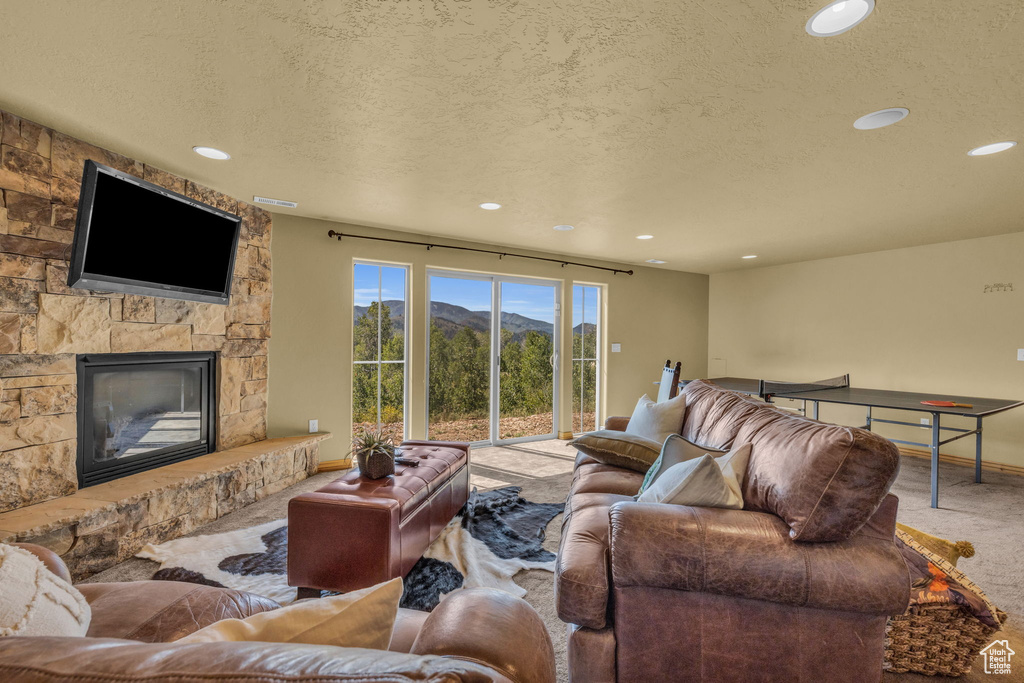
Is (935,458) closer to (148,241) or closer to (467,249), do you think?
(467,249)

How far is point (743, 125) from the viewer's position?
2299 mm

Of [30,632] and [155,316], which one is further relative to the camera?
[155,316]

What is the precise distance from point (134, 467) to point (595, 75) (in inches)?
132

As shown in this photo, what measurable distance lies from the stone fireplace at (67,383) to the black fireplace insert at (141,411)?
1cm

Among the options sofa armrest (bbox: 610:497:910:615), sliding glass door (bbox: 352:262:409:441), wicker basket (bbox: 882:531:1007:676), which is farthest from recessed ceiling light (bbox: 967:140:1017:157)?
sliding glass door (bbox: 352:262:409:441)

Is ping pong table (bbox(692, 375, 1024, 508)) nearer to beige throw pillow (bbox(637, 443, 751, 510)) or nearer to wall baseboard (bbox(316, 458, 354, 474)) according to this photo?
beige throw pillow (bbox(637, 443, 751, 510))

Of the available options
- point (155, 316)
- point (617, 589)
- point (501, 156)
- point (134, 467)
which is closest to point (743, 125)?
point (501, 156)

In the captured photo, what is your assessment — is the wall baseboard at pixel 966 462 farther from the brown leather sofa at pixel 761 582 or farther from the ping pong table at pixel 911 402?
the brown leather sofa at pixel 761 582

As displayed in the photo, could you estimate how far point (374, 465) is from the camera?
2498 mm

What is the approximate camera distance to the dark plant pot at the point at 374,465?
98.3 inches

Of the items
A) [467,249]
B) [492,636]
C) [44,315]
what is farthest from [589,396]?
[492,636]

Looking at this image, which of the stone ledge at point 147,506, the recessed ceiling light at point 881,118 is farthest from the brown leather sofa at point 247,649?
the recessed ceiling light at point 881,118

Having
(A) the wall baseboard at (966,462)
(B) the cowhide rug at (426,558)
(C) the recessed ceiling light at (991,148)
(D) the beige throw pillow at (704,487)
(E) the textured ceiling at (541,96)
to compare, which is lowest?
(B) the cowhide rug at (426,558)

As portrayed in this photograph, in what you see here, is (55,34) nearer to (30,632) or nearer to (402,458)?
(30,632)
